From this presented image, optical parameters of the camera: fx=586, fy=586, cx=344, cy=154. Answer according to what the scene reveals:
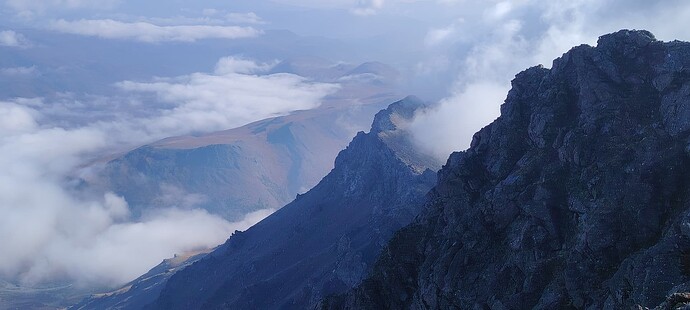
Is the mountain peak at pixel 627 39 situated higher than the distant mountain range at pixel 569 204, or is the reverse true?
the mountain peak at pixel 627 39

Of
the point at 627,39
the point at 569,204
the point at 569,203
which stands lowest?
the point at 569,204

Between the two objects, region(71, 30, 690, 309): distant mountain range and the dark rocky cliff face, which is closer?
region(71, 30, 690, 309): distant mountain range

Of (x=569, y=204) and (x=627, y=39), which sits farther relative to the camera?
(x=627, y=39)

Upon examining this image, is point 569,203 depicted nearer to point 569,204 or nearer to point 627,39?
point 569,204

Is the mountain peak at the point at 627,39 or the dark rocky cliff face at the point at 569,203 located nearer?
the dark rocky cliff face at the point at 569,203

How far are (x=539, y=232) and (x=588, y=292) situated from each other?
38.5ft

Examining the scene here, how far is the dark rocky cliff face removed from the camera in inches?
2217

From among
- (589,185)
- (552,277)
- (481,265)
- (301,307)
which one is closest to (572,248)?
(552,277)

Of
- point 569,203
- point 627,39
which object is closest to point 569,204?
point 569,203

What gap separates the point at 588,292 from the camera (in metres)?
55.9

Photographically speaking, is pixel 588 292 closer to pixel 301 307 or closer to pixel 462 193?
Answer: pixel 462 193

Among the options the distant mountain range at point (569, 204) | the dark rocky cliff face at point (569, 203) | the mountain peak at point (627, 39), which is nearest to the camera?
the distant mountain range at point (569, 204)

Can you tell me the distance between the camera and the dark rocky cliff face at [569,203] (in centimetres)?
5631

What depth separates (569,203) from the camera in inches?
2613
